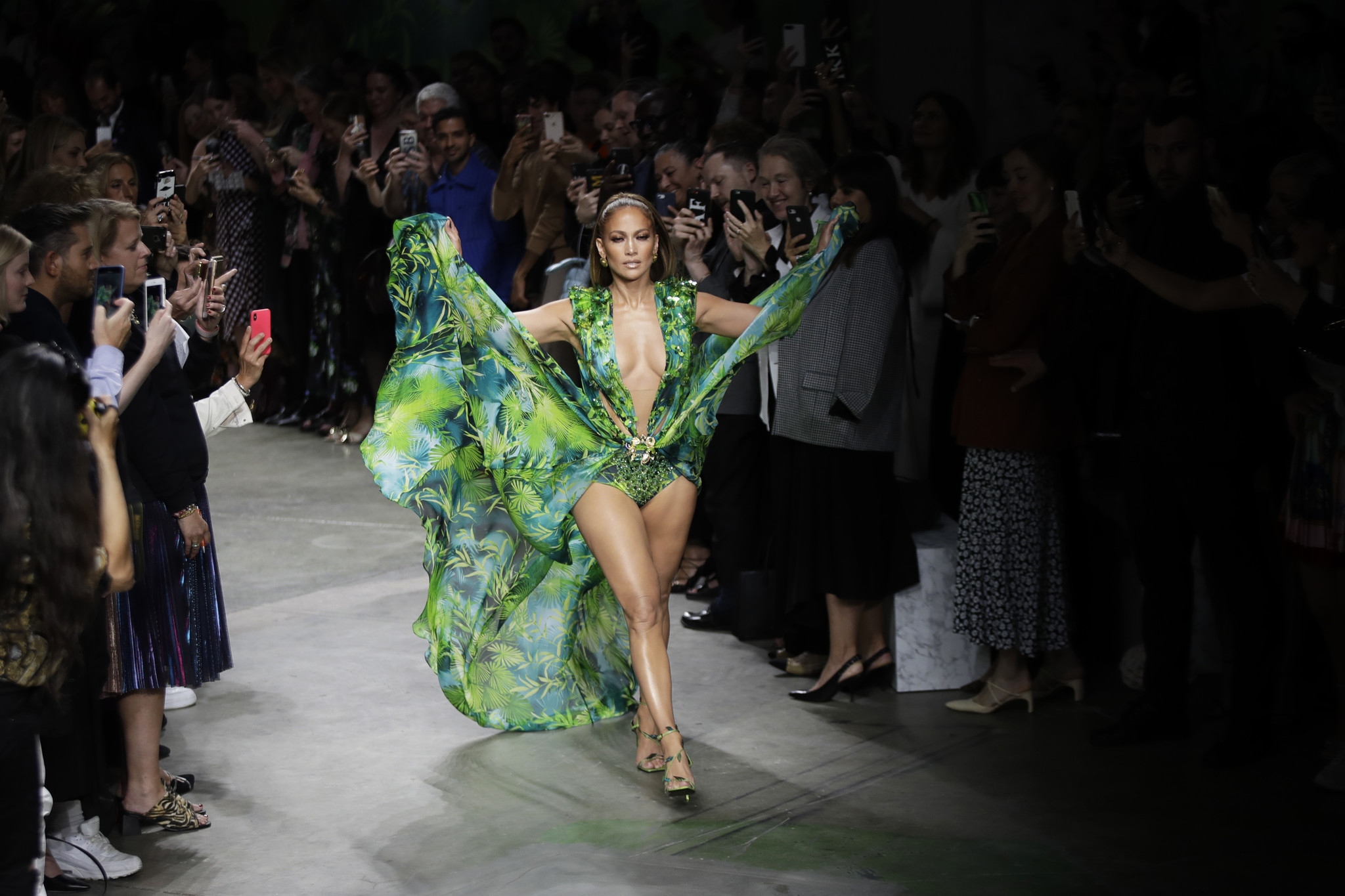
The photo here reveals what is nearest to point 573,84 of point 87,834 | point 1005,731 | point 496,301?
point 496,301

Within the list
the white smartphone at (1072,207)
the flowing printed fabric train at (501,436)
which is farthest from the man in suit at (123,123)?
the white smartphone at (1072,207)

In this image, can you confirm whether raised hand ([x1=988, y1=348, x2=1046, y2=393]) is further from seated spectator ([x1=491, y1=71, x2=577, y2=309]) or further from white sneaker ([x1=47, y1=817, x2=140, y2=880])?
seated spectator ([x1=491, y1=71, x2=577, y2=309])

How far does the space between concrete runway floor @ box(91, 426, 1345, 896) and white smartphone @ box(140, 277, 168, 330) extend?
4.79ft

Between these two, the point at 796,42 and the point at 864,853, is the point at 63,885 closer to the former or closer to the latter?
the point at 864,853

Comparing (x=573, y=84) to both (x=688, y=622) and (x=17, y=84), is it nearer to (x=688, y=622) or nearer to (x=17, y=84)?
(x=688, y=622)

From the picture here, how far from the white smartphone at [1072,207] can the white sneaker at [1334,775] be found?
71.1 inches

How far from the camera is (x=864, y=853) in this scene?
4125mm

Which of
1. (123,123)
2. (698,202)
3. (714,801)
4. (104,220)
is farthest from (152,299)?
(123,123)

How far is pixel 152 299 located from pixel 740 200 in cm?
224

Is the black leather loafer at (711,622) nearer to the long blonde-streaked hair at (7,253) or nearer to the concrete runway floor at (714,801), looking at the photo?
the concrete runway floor at (714,801)

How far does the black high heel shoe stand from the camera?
548cm

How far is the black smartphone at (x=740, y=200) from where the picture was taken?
5.68 meters

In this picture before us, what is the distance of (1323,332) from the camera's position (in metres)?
4.29

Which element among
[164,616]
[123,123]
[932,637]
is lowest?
[932,637]
